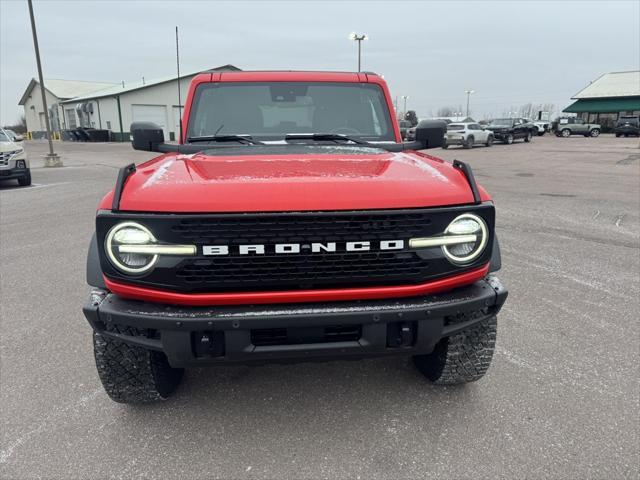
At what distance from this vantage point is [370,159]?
8.93 ft

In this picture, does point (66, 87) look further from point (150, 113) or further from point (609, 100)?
point (609, 100)

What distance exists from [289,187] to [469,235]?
88cm

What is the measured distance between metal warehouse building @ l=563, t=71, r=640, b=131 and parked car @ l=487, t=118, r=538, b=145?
2344 cm

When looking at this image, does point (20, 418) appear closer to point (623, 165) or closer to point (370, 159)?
point (370, 159)

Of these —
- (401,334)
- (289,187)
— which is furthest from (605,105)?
(289,187)

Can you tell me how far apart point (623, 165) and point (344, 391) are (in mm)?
18003

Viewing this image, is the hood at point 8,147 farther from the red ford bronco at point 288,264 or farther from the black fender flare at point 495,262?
the black fender flare at point 495,262

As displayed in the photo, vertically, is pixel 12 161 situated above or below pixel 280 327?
above

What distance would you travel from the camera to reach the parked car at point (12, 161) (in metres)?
11.9

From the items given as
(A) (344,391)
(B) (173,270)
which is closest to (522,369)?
(A) (344,391)

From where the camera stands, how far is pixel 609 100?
51.2 metres

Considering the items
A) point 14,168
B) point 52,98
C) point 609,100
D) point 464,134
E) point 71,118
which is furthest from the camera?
point 52,98

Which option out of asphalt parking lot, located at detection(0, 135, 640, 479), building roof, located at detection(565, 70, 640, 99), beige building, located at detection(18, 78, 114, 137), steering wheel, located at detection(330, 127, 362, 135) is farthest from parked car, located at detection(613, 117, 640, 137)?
beige building, located at detection(18, 78, 114, 137)

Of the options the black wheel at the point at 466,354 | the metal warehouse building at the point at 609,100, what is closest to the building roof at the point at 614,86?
the metal warehouse building at the point at 609,100
